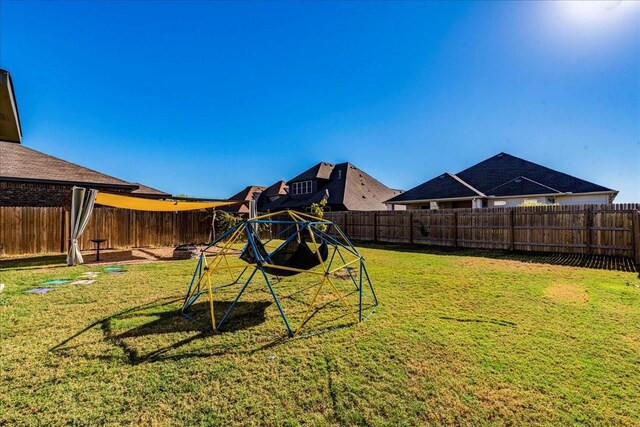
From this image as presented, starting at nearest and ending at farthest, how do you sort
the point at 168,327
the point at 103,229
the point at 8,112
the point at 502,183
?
the point at 8,112
the point at 168,327
the point at 103,229
the point at 502,183

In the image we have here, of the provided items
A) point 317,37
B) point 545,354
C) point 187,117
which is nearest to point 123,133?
point 187,117

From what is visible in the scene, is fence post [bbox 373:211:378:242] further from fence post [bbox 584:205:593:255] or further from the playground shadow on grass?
the playground shadow on grass

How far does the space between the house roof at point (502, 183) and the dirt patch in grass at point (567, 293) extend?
1365 centimetres

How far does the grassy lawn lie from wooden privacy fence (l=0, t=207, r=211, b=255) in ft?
22.6

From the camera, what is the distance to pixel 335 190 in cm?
2728

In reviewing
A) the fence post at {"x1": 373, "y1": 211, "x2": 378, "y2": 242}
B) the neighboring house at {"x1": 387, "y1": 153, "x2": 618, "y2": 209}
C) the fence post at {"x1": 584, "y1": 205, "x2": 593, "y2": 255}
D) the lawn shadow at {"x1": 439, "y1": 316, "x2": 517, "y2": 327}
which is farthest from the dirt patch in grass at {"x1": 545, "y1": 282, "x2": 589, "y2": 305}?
the neighboring house at {"x1": 387, "y1": 153, "x2": 618, "y2": 209}

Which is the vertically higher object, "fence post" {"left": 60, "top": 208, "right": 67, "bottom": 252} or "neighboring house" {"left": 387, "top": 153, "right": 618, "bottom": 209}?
"neighboring house" {"left": 387, "top": 153, "right": 618, "bottom": 209}

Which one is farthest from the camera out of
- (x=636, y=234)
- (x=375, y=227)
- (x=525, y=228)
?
(x=375, y=227)

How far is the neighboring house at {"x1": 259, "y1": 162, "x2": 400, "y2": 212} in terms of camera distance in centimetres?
2633

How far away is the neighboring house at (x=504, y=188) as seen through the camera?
56.4ft

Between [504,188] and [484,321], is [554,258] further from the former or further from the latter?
[504,188]

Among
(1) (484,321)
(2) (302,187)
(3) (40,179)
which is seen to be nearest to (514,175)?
(2) (302,187)

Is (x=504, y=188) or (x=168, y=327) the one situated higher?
(x=504, y=188)

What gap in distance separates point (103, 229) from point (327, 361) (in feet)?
45.3
